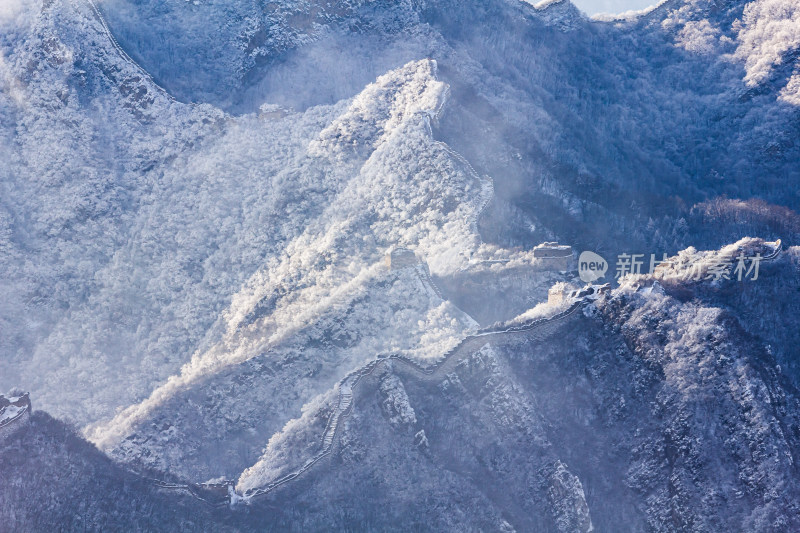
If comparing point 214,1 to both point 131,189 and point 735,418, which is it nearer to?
point 131,189

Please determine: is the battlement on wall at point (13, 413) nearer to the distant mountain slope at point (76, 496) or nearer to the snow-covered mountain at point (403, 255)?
the distant mountain slope at point (76, 496)

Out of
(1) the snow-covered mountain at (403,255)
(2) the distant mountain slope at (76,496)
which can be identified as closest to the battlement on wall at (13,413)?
(2) the distant mountain slope at (76,496)

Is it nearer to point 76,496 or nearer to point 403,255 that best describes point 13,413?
point 76,496

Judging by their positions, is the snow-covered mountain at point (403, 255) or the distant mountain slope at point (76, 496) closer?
the distant mountain slope at point (76, 496)

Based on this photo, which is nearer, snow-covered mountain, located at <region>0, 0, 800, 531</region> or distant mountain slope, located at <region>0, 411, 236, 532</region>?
distant mountain slope, located at <region>0, 411, 236, 532</region>

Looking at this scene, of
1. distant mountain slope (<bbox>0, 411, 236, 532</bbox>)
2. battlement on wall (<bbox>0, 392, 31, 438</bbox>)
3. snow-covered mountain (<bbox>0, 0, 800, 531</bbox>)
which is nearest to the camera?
distant mountain slope (<bbox>0, 411, 236, 532</bbox>)

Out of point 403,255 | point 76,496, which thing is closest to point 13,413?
point 76,496

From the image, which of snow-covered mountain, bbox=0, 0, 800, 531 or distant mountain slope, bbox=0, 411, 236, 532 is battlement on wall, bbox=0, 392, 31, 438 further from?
snow-covered mountain, bbox=0, 0, 800, 531

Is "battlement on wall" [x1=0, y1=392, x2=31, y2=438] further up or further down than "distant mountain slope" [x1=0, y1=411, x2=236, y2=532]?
further up

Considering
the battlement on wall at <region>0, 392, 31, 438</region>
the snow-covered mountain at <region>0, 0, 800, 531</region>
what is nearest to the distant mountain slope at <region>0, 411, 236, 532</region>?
the snow-covered mountain at <region>0, 0, 800, 531</region>

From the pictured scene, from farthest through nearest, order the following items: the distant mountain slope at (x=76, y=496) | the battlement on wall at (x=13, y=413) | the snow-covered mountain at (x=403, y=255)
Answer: the battlement on wall at (x=13, y=413), the snow-covered mountain at (x=403, y=255), the distant mountain slope at (x=76, y=496)
